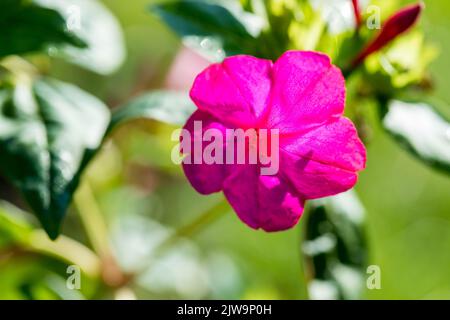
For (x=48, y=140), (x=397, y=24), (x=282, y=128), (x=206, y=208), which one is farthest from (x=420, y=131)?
(x=206, y=208)

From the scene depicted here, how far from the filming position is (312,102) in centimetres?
75

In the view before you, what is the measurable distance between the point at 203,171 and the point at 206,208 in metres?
0.97

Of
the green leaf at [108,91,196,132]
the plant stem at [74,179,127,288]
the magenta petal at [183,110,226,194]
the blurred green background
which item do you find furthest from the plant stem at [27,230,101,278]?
the magenta petal at [183,110,226,194]

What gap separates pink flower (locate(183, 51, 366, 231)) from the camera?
29.0 inches

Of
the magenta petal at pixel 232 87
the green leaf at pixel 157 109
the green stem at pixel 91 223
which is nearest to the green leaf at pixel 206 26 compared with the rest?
the green leaf at pixel 157 109

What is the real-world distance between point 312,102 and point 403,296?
0.96 metres

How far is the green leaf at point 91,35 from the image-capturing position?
101 centimetres

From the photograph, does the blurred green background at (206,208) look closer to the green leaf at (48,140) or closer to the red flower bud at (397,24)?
the green leaf at (48,140)

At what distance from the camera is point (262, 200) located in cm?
76

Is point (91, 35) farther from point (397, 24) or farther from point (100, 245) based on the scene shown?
point (397, 24)

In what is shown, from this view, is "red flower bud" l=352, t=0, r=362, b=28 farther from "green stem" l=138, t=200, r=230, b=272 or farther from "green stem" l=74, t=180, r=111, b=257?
"green stem" l=74, t=180, r=111, b=257

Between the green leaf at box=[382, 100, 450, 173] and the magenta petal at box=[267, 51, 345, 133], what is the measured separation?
228mm
